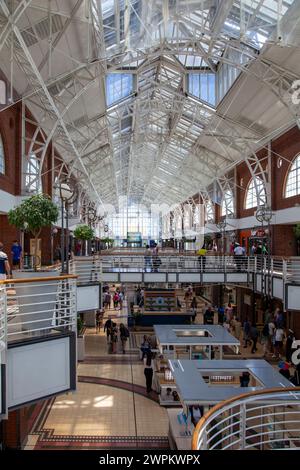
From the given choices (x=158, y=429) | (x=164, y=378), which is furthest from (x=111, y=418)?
(x=164, y=378)

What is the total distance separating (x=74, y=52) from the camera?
59.2 ft

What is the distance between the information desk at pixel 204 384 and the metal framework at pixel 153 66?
7.56 meters

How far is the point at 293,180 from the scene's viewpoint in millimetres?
22359

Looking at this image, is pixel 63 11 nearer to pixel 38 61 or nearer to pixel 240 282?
pixel 38 61

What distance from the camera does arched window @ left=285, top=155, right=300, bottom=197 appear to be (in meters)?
21.8

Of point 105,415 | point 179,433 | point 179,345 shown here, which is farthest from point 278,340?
point 179,433

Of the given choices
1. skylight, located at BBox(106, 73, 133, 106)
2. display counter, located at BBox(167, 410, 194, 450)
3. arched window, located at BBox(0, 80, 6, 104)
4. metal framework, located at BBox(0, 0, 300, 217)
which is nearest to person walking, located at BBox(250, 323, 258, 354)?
metal framework, located at BBox(0, 0, 300, 217)

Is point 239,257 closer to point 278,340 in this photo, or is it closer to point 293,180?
point 293,180

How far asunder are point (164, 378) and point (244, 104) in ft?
51.6

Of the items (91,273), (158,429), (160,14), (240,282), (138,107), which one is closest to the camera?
(158,429)

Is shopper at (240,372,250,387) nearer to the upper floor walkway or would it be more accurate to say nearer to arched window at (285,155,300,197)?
the upper floor walkway

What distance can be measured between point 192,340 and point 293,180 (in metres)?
11.5

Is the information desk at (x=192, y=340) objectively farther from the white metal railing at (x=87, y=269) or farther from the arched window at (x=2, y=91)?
the arched window at (x=2, y=91)

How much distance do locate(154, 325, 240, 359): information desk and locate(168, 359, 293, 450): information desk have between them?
9.77 ft
